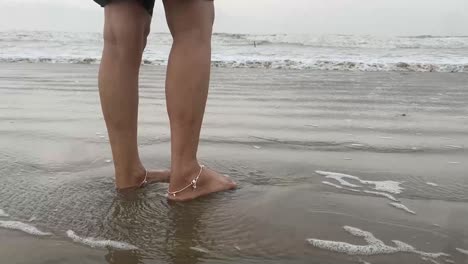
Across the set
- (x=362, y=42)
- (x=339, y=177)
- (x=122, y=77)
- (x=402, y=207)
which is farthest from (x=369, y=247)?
(x=362, y=42)

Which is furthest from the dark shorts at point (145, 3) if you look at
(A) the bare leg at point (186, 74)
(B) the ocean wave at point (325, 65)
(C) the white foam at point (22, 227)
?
(B) the ocean wave at point (325, 65)

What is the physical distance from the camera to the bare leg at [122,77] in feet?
6.44

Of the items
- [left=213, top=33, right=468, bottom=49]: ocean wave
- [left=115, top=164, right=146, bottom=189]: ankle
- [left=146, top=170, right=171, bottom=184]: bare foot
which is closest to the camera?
[left=115, top=164, right=146, bottom=189]: ankle

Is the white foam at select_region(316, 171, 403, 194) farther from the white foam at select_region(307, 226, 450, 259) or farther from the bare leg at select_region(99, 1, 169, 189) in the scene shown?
the bare leg at select_region(99, 1, 169, 189)

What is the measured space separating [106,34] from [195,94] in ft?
1.38

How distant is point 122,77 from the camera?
6.55ft

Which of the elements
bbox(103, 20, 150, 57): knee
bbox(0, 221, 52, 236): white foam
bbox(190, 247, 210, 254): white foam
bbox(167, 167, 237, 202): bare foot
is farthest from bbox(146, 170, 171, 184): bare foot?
bbox(190, 247, 210, 254): white foam

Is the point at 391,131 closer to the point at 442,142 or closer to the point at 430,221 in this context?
the point at 442,142

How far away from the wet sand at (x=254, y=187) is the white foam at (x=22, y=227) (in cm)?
2

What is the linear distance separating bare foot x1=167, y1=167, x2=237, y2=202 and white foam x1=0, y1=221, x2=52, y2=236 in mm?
514

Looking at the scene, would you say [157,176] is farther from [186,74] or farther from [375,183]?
[375,183]

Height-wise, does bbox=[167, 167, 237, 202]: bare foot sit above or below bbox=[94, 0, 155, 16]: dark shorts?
below

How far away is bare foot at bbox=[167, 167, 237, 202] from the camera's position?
6.44 feet

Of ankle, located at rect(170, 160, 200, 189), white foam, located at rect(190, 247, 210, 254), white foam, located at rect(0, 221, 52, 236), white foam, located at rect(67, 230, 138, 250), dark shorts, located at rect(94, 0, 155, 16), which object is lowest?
white foam, located at rect(0, 221, 52, 236)
